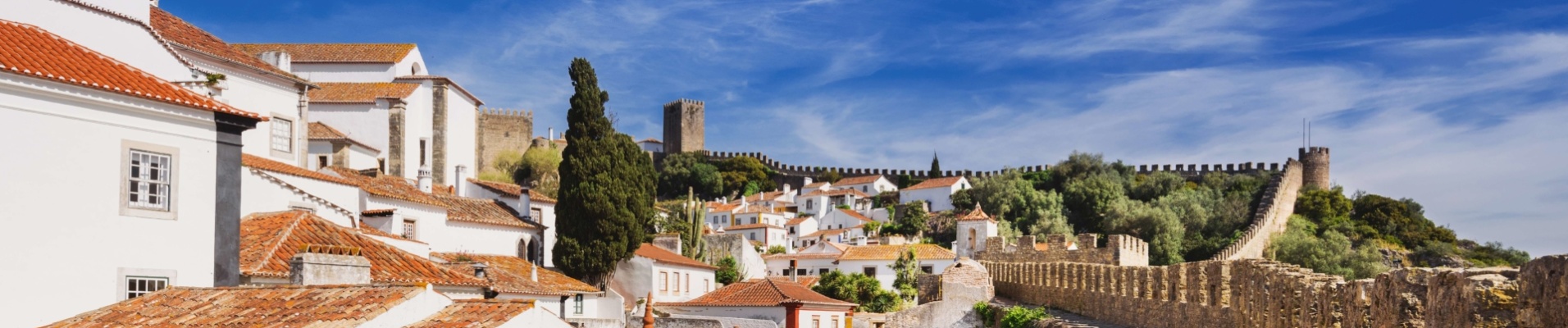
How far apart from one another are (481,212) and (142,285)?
22.3 metres

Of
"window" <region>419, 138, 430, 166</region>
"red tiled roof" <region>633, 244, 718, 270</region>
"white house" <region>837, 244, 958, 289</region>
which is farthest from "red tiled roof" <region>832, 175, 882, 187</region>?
"red tiled roof" <region>633, 244, 718, 270</region>


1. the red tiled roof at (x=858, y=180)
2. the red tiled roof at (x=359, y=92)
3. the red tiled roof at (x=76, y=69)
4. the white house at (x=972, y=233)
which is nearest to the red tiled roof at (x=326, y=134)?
the red tiled roof at (x=359, y=92)

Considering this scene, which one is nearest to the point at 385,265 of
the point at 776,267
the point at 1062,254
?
the point at 1062,254

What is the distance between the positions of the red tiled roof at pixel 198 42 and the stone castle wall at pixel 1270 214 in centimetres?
4142

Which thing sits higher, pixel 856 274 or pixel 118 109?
pixel 118 109

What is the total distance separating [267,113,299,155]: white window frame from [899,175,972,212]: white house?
5748cm

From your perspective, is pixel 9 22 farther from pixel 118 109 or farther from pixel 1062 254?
pixel 1062 254

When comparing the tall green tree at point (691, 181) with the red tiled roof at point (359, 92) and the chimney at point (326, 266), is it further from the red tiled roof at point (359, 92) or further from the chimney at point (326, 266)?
the chimney at point (326, 266)

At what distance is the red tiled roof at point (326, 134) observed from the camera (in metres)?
41.3

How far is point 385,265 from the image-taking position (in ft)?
60.2

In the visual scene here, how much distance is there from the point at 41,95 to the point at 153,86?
136 cm

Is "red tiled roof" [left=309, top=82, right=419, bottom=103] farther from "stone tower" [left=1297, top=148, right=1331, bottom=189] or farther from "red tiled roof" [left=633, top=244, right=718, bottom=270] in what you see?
"stone tower" [left=1297, top=148, right=1331, bottom=189]

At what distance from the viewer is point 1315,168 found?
294ft

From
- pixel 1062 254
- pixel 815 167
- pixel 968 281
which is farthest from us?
pixel 815 167
